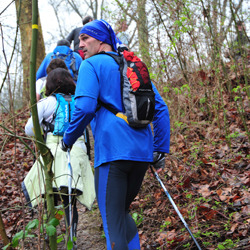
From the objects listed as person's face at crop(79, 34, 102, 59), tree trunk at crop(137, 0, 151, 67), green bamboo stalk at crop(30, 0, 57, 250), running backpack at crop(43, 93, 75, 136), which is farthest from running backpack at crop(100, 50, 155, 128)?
tree trunk at crop(137, 0, 151, 67)

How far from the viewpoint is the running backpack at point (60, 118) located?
3661 millimetres

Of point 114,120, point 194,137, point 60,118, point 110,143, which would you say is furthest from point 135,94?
point 194,137

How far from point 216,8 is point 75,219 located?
5008 millimetres

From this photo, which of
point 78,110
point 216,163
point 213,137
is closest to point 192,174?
point 216,163

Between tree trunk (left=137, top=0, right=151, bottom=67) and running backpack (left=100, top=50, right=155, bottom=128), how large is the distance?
3827 millimetres

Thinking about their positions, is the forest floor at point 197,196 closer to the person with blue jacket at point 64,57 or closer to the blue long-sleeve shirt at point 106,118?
the blue long-sleeve shirt at point 106,118

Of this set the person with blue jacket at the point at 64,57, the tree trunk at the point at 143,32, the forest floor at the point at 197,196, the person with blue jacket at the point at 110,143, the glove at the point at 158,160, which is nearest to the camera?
the person with blue jacket at the point at 110,143

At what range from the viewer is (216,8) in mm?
6391

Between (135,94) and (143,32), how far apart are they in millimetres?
5038

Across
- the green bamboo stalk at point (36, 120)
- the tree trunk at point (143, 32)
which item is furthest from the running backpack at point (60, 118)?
the tree trunk at point (143, 32)

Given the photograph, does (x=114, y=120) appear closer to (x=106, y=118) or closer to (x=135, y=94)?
(x=106, y=118)

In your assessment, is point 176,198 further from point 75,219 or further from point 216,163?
point 75,219

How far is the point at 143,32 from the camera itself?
23.3 ft

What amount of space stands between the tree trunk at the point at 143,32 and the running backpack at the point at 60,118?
2.96 m
